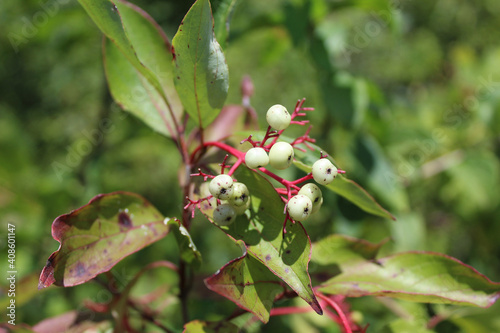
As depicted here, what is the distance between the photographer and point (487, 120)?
4.96ft

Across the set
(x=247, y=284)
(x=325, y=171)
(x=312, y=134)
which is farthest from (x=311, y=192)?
(x=312, y=134)

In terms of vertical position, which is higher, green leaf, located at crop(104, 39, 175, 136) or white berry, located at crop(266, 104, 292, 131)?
white berry, located at crop(266, 104, 292, 131)

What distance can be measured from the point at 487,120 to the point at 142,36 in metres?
1.24

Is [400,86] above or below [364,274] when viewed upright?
below

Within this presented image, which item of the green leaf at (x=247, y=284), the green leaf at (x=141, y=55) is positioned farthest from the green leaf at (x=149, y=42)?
the green leaf at (x=247, y=284)

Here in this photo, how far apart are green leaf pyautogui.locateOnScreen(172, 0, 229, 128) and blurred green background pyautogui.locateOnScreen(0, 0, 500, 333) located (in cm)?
20

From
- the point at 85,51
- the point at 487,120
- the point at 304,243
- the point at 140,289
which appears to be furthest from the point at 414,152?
the point at 85,51

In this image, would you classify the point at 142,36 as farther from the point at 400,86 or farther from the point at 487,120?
the point at 400,86

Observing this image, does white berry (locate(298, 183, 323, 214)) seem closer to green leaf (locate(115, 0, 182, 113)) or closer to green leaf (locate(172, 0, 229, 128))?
green leaf (locate(172, 0, 229, 128))

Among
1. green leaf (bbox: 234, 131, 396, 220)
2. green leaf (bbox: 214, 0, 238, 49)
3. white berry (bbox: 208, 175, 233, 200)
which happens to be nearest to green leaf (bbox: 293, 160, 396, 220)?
green leaf (bbox: 234, 131, 396, 220)

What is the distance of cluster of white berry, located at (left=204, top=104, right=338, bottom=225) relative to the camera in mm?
600

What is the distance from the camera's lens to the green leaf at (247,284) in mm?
591

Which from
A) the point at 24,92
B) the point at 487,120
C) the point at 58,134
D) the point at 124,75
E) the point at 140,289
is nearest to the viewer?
the point at 124,75

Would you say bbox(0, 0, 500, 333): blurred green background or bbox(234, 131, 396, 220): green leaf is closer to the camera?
bbox(234, 131, 396, 220): green leaf
